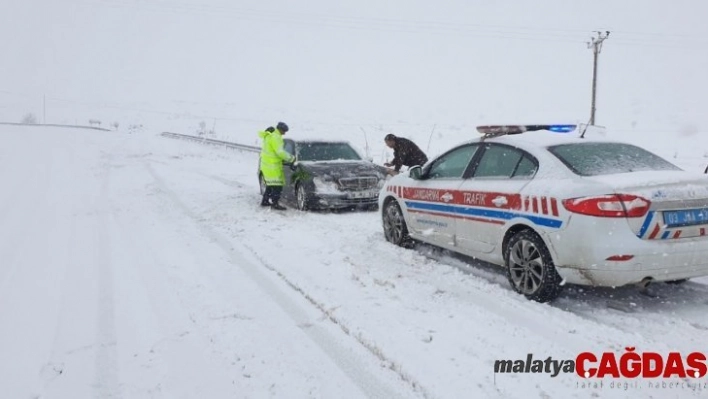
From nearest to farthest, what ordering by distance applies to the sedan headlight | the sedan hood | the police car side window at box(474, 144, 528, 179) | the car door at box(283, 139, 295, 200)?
the police car side window at box(474, 144, 528, 179)
the sedan headlight
the sedan hood
the car door at box(283, 139, 295, 200)

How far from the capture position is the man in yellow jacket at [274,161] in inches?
385

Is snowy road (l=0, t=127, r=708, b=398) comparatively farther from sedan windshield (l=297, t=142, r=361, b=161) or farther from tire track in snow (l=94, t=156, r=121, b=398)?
sedan windshield (l=297, t=142, r=361, b=161)

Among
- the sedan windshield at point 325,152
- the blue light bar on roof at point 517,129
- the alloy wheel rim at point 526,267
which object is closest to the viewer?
the alloy wheel rim at point 526,267

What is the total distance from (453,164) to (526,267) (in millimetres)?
1737

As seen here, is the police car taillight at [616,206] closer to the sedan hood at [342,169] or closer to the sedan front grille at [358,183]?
the sedan front grille at [358,183]

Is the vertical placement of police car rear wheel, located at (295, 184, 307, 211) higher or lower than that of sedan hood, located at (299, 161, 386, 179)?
lower

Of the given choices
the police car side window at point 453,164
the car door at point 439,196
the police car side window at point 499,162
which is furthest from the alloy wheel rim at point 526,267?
the police car side window at point 453,164

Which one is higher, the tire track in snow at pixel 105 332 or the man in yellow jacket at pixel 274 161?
the man in yellow jacket at pixel 274 161


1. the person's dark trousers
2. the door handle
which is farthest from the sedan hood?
the door handle

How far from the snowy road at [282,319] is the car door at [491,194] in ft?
1.57

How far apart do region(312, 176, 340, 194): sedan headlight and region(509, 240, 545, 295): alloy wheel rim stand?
494 centimetres

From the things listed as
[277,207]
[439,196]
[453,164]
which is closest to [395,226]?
[439,196]

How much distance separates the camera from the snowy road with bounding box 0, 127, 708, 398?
10.8ft

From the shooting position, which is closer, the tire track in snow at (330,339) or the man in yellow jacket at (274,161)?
the tire track in snow at (330,339)
